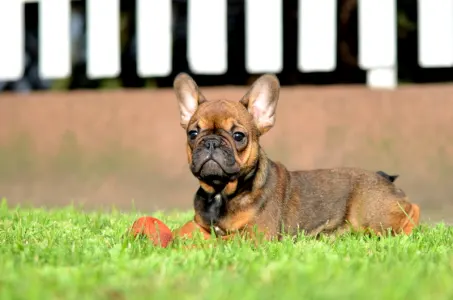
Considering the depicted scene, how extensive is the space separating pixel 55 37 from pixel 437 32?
4698mm

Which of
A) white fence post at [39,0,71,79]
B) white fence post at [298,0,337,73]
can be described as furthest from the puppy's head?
white fence post at [39,0,71,79]

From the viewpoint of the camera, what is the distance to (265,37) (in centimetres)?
1048

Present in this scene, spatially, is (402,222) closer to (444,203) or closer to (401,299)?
(444,203)

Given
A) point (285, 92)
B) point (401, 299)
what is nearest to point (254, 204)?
point (401, 299)

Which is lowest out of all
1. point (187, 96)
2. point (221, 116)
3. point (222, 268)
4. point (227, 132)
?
point (222, 268)

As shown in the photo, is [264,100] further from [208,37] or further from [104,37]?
[104,37]

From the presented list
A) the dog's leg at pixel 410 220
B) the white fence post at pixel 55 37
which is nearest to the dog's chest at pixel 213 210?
the dog's leg at pixel 410 220

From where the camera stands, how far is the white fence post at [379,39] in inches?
402

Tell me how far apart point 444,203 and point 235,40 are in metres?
5.73

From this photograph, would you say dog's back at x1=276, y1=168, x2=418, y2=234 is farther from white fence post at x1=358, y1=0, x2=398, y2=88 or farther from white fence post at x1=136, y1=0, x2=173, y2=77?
white fence post at x1=136, y1=0, x2=173, y2=77

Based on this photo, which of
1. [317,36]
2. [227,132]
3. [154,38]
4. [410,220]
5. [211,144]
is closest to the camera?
[211,144]

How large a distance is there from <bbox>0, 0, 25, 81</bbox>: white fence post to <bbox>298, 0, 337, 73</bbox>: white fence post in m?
3.62

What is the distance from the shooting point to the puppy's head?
612 centimetres

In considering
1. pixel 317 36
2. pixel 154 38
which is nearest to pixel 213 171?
pixel 317 36
